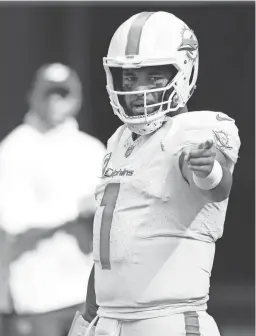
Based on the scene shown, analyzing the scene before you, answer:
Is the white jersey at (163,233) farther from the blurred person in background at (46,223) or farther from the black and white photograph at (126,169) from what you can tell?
the blurred person in background at (46,223)

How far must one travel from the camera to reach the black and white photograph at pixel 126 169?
3.63 meters

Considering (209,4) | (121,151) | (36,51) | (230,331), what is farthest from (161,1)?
(121,151)

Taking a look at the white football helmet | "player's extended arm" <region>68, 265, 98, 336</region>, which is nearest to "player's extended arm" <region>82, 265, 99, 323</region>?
"player's extended arm" <region>68, 265, 98, 336</region>

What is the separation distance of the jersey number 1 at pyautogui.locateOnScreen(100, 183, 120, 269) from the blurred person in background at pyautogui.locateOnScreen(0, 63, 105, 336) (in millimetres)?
2320

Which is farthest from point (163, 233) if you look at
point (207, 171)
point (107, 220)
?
point (207, 171)

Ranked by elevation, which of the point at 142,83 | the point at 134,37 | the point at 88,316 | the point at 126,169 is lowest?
the point at 88,316

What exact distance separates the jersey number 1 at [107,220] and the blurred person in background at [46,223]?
7.61ft

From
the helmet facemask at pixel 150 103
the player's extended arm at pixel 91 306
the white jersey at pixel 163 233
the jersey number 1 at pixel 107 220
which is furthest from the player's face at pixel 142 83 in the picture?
the player's extended arm at pixel 91 306

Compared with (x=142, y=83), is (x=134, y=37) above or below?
above

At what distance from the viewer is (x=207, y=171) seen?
3.41 m

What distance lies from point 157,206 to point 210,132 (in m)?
0.25

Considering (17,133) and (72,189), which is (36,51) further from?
(72,189)

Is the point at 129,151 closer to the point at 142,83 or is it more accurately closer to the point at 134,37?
the point at 142,83

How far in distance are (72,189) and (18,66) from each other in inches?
66.1
